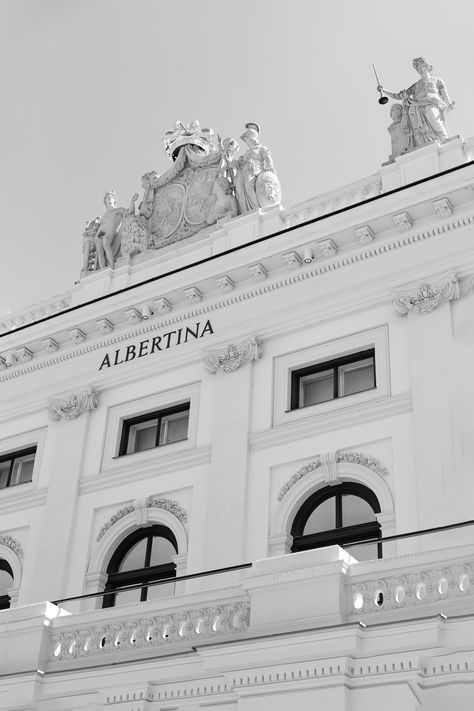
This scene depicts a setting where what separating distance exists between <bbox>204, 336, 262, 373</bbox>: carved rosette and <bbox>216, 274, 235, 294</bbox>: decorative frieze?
1197mm

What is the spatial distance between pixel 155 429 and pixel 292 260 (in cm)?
416

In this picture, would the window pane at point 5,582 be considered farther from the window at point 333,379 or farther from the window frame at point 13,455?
the window at point 333,379

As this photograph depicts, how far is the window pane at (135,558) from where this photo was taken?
17750 mm

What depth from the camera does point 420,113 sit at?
19.8 meters

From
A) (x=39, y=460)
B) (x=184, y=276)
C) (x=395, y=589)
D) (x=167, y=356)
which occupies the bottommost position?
(x=395, y=589)

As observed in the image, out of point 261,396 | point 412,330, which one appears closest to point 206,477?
point 261,396

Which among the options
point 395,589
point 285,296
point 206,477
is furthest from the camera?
point 285,296

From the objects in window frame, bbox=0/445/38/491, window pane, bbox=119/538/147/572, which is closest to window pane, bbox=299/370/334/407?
window pane, bbox=119/538/147/572

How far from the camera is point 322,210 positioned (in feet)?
65.4

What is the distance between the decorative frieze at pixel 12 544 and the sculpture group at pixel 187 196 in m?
6.47

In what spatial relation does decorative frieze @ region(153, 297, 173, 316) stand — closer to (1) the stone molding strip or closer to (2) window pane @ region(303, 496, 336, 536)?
(1) the stone molding strip

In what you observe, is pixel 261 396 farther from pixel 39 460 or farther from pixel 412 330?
pixel 39 460

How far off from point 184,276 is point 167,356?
5.75ft

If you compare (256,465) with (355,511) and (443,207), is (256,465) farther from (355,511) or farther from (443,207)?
(443,207)
